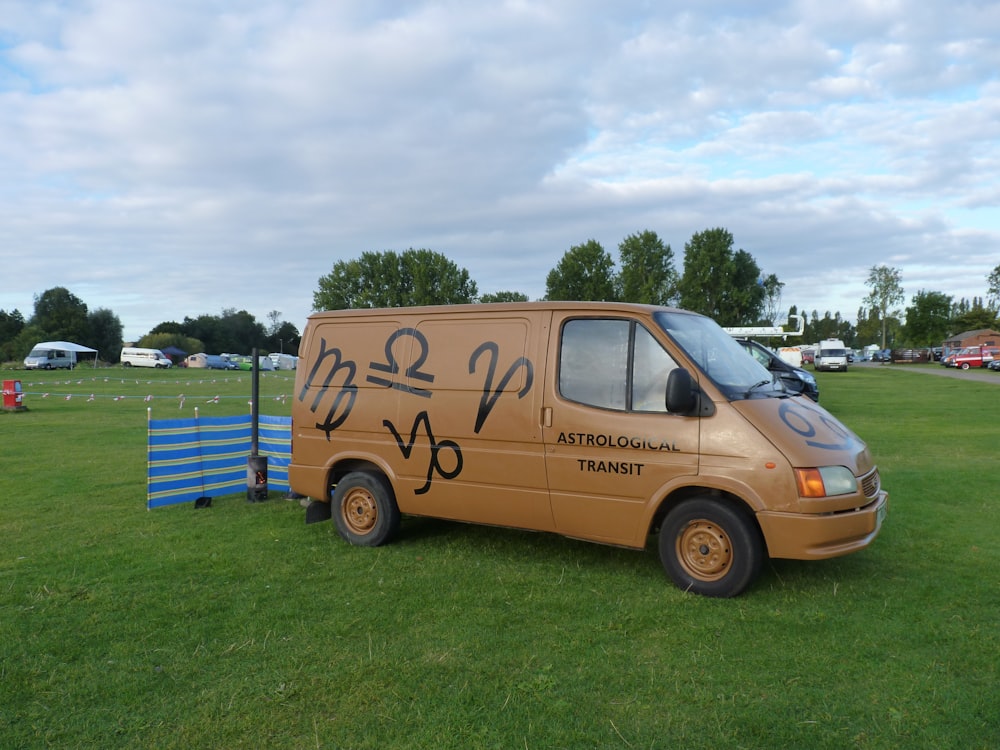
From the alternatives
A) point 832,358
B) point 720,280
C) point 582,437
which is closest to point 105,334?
point 720,280

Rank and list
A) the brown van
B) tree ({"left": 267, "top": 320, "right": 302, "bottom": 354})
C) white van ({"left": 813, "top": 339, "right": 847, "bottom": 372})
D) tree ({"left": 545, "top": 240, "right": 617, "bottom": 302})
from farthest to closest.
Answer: tree ({"left": 267, "top": 320, "right": 302, "bottom": 354}), tree ({"left": 545, "top": 240, "right": 617, "bottom": 302}), white van ({"left": 813, "top": 339, "right": 847, "bottom": 372}), the brown van

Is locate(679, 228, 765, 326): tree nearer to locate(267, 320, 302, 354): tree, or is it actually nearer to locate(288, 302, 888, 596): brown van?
locate(267, 320, 302, 354): tree

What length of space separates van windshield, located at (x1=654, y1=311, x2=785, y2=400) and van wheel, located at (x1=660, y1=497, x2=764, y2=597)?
874 mm

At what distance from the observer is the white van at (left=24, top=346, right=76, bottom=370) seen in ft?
208

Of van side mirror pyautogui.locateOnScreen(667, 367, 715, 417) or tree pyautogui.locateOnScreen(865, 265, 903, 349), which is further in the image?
tree pyautogui.locateOnScreen(865, 265, 903, 349)

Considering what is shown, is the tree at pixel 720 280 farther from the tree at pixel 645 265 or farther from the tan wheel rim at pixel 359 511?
the tan wheel rim at pixel 359 511

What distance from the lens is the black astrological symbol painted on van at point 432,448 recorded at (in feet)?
20.8

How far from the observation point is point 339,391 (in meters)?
7.02

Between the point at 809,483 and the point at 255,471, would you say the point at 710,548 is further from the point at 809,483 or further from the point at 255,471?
the point at 255,471

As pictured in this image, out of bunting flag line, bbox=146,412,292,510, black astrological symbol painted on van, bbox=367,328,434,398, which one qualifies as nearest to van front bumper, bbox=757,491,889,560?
black astrological symbol painted on van, bbox=367,328,434,398

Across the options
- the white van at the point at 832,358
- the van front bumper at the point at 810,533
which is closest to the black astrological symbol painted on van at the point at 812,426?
the van front bumper at the point at 810,533

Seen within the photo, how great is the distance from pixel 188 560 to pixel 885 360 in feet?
310

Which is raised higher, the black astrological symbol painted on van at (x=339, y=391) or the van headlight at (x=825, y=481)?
the black astrological symbol painted on van at (x=339, y=391)

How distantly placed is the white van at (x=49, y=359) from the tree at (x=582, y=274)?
4761 cm
